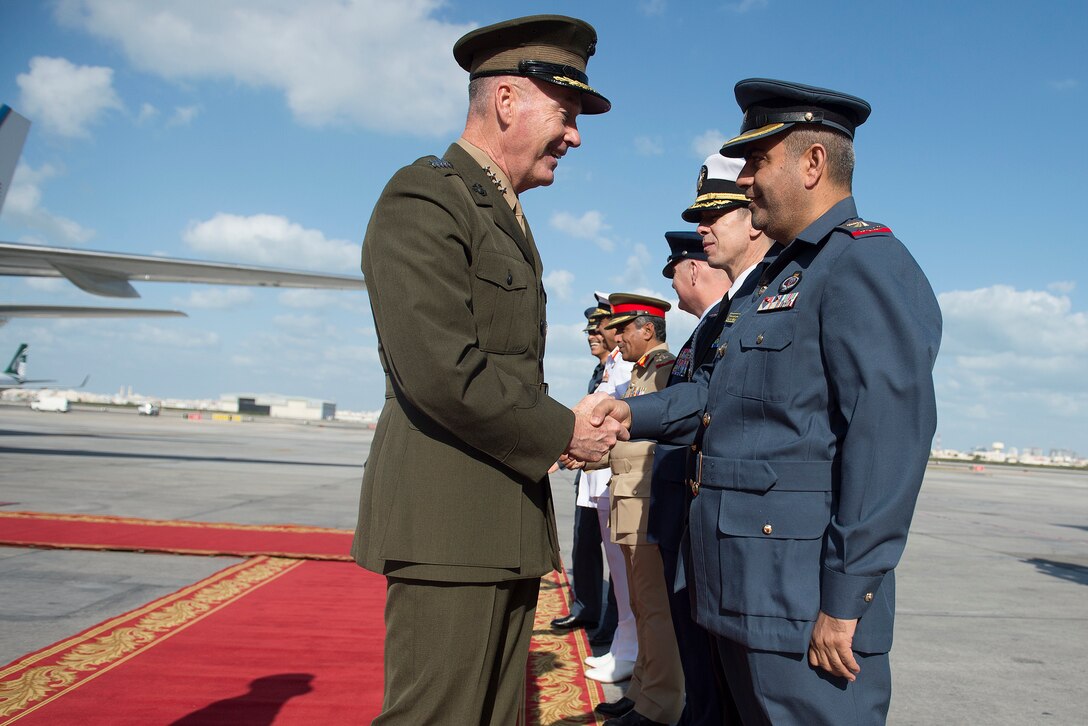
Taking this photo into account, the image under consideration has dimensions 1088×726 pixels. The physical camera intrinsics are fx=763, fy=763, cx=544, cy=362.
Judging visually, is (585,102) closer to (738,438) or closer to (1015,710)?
(738,438)

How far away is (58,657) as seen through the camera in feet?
11.0

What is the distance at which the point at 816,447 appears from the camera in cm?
153

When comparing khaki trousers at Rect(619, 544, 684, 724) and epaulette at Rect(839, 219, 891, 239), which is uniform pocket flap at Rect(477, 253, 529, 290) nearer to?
epaulette at Rect(839, 219, 891, 239)

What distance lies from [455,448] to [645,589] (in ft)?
6.86

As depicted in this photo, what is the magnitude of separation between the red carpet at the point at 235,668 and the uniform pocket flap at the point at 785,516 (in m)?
1.85

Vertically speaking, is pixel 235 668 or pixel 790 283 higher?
pixel 790 283

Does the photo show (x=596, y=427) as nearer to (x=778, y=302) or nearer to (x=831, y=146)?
(x=778, y=302)

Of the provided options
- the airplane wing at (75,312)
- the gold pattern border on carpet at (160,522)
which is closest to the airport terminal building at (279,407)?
the airplane wing at (75,312)

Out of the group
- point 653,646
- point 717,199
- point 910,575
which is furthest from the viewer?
point 910,575

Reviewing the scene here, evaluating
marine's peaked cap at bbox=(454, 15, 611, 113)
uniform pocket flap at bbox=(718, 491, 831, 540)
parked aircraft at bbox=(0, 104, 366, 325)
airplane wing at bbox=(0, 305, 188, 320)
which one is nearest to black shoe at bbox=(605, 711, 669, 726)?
uniform pocket flap at bbox=(718, 491, 831, 540)

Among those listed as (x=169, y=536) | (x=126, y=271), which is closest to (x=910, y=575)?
(x=169, y=536)

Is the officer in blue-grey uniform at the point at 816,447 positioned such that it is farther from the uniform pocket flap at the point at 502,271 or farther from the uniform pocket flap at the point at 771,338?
A: the uniform pocket flap at the point at 502,271

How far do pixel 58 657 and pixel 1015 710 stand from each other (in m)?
4.20

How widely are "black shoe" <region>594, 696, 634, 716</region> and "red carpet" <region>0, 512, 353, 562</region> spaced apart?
11.2 ft
